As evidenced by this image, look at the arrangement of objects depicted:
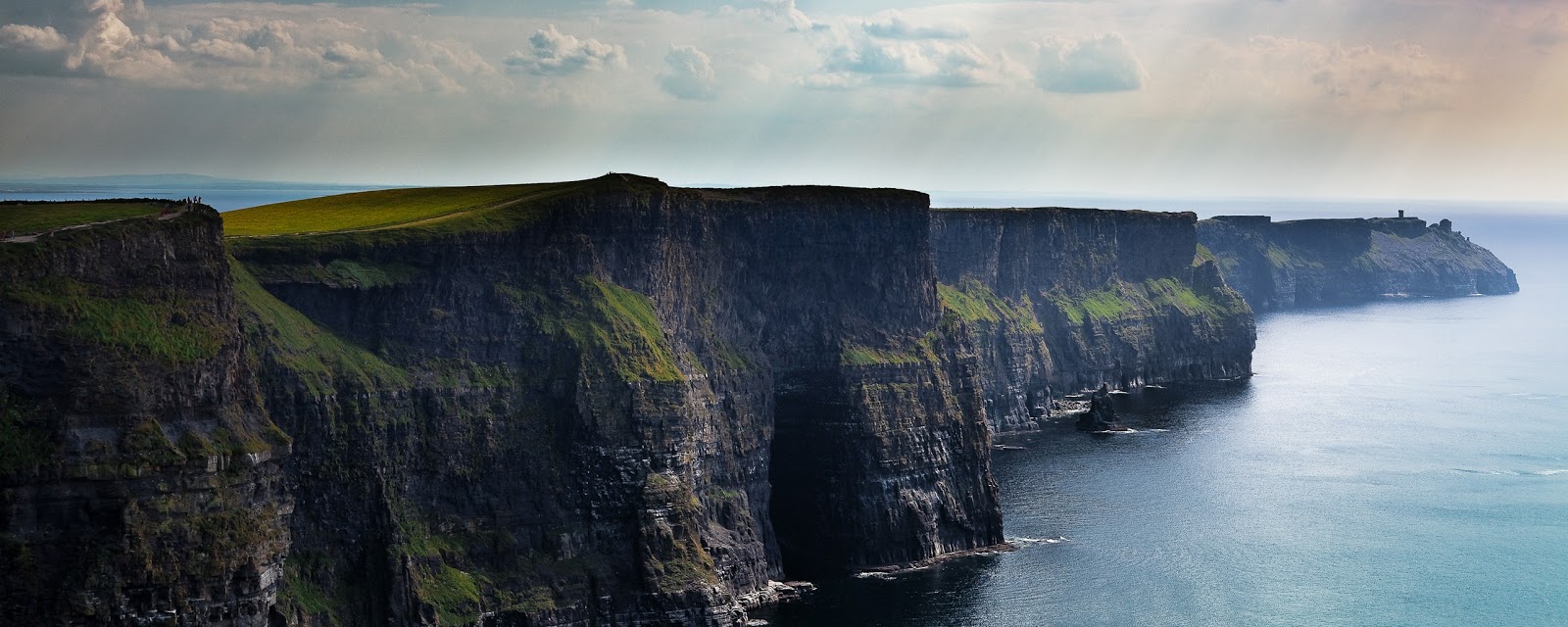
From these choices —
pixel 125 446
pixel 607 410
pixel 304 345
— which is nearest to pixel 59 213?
pixel 304 345

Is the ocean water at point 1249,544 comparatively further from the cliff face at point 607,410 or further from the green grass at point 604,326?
the green grass at point 604,326

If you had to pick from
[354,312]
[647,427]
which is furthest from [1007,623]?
[354,312]

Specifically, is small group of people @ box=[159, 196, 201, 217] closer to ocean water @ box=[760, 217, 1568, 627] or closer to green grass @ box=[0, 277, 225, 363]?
green grass @ box=[0, 277, 225, 363]

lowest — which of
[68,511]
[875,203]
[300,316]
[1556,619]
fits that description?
[1556,619]

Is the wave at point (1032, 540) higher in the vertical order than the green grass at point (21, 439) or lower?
lower

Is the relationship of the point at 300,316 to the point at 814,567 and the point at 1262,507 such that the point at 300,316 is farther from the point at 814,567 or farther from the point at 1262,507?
the point at 1262,507

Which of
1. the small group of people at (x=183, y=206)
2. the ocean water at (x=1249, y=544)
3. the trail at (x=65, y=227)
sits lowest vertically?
the ocean water at (x=1249, y=544)

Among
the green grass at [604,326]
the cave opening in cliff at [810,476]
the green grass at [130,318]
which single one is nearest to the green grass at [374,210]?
the green grass at [604,326]

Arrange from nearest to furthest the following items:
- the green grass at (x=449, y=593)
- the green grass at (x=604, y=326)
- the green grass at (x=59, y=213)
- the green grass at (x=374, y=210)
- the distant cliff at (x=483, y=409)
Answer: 1. the distant cliff at (x=483, y=409)
2. the green grass at (x=59, y=213)
3. the green grass at (x=449, y=593)
4. the green grass at (x=604, y=326)
5. the green grass at (x=374, y=210)
